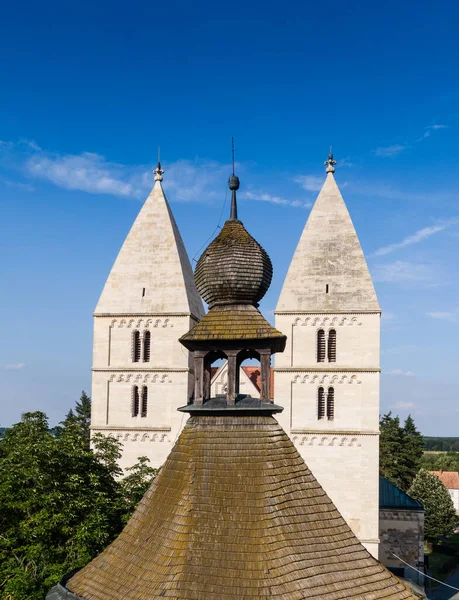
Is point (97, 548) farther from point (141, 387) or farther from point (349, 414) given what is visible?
point (349, 414)

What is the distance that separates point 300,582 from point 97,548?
46.9 feet

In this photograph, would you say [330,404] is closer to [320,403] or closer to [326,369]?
[320,403]

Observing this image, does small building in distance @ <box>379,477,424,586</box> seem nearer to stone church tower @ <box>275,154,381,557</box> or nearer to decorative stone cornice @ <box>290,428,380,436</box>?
stone church tower @ <box>275,154,381,557</box>

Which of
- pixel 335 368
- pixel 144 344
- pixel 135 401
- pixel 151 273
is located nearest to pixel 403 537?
pixel 335 368

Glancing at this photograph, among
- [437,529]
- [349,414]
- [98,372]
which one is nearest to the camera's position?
[349,414]

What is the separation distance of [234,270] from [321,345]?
21.0 m

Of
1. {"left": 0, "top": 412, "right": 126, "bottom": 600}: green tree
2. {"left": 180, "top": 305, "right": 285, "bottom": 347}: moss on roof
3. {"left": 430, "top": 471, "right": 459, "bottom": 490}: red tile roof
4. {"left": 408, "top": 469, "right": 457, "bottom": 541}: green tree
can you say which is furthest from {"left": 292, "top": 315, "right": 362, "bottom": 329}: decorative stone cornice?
{"left": 430, "top": 471, "right": 459, "bottom": 490}: red tile roof

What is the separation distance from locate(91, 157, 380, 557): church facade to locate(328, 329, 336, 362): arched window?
5 cm

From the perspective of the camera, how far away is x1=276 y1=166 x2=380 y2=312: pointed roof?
30.0m

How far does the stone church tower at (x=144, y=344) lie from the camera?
30.5 m

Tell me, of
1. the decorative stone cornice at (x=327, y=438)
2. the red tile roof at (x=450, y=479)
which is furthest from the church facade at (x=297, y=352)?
the red tile roof at (x=450, y=479)

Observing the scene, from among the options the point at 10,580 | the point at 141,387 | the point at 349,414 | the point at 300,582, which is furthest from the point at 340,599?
the point at 141,387

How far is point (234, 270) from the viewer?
977 centimetres

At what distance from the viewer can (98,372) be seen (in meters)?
31.6
